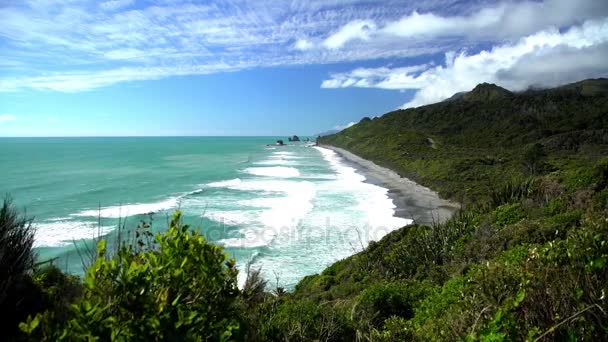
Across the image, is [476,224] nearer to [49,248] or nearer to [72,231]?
[49,248]

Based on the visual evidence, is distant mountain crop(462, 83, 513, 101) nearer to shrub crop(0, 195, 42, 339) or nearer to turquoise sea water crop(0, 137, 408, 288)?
turquoise sea water crop(0, 137, 408, 288)

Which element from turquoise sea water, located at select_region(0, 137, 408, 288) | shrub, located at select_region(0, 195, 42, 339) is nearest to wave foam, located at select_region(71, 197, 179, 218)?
turquoise sea water, located at select_region(0, 137, 408, 288)

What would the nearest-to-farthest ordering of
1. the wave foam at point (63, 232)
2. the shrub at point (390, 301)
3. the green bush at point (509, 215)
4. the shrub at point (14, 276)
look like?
the shrub at point (14, 276) → the shrub at point (390, 301) → the green bush at point (509, 215) → the wave foam at point (63, 232)

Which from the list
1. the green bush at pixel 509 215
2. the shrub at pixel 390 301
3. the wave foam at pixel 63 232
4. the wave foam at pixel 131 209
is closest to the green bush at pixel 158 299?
the shrub at pixel 390 301

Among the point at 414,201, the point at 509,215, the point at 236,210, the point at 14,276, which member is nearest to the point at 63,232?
the point at 236,210

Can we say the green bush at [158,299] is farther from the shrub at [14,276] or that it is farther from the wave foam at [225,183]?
the wave foam at [225,183]

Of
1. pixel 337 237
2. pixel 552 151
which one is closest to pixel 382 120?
→ pixel 552 151
